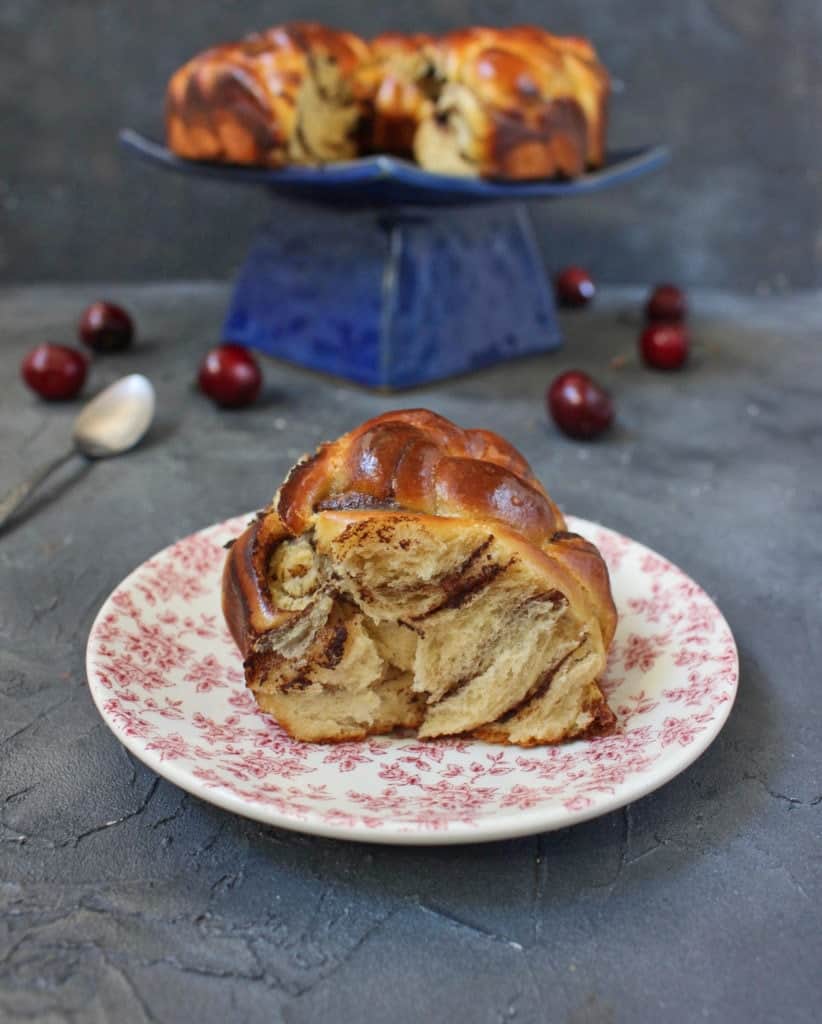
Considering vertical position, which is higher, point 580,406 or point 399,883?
point 399,883

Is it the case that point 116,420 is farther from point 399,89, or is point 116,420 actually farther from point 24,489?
point 399,89

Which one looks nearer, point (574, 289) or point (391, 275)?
point (391, 275)

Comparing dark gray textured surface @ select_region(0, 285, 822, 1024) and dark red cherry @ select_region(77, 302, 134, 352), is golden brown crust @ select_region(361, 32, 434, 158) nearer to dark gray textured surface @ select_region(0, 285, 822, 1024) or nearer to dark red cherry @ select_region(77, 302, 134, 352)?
dark red cherry @ select_region(77, 302, 134, 352)

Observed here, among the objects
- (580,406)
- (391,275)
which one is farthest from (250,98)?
(580,406)

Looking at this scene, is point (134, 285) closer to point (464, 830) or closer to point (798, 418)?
point (798, 418)

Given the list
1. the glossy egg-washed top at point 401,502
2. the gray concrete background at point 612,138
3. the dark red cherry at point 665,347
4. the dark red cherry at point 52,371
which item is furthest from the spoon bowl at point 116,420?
the gray concrete background at point 612,138

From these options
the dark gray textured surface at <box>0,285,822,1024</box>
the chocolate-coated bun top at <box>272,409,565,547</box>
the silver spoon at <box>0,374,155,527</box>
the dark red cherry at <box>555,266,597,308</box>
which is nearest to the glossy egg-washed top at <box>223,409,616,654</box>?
the chocolate-coated bun top at <box>272,409,565,547</box>

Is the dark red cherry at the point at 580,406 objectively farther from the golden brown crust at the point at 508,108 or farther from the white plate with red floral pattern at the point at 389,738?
the white plate with red floral pattern at the point at 389,738
